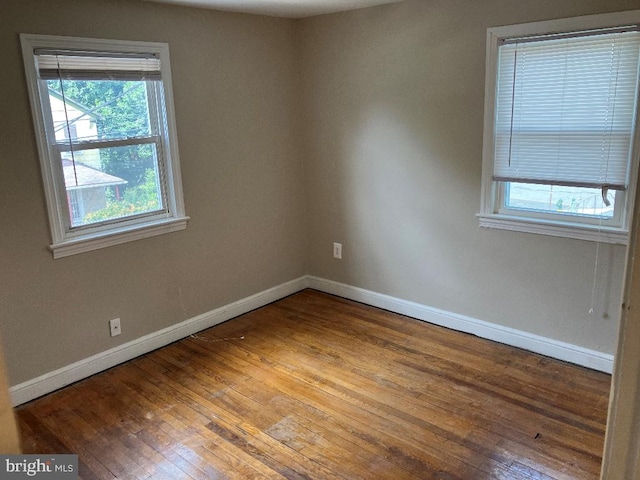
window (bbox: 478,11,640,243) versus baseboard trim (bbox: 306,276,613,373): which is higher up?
window (bbox: 478,11,640,243)

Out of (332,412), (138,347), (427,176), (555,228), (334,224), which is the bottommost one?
(332,412)

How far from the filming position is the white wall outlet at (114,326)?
10.6ft

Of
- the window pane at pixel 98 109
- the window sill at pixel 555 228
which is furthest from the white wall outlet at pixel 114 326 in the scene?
the window sill at pixel 555 228

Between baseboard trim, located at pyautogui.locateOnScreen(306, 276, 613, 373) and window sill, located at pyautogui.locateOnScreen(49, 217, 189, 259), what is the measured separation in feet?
4.86

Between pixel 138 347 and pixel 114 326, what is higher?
pixel 114 326

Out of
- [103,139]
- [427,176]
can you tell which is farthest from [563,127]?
[103,139]

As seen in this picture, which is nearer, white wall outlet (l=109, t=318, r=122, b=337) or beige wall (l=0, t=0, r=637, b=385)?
beige wall (l=0, t=0, r=637, b=385)

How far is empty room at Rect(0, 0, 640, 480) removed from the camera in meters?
2.59

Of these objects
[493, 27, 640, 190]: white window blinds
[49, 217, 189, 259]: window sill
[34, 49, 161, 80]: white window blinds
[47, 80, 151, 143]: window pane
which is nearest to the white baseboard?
[49, 217, 189, 259]: window sill

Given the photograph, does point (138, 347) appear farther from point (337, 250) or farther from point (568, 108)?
point (568, 108)

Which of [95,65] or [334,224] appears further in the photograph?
[334,224]

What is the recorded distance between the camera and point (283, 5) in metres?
3.35

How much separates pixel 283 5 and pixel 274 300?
88.4 inches

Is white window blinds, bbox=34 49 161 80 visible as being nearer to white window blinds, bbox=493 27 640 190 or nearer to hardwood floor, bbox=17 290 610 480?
hardwood floor, bbox=17 290 610 480
